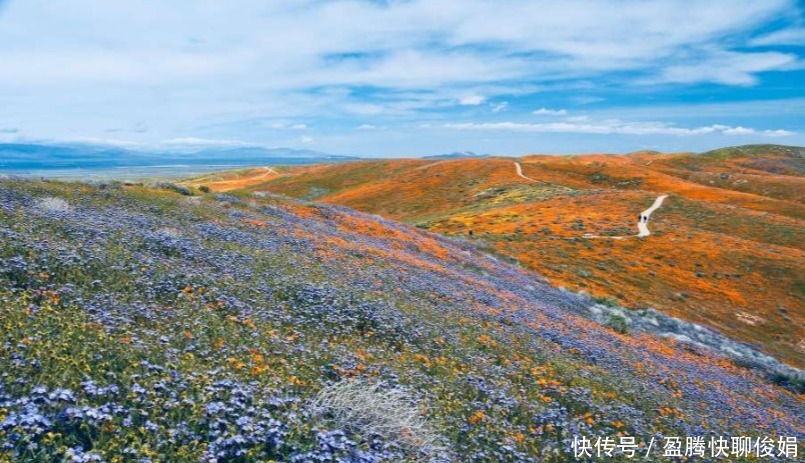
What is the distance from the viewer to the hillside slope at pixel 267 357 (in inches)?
209

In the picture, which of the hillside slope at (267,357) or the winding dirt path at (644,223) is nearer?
the hillside slope at (267,357)

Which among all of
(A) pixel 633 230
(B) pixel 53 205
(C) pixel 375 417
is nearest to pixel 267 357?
(C) pixel 375 417

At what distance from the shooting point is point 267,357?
26.3ft

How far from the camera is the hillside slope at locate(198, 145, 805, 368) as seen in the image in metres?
41.7

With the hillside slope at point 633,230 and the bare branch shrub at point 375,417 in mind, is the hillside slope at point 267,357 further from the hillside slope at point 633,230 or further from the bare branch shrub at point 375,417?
the hillside slope at point 633,230

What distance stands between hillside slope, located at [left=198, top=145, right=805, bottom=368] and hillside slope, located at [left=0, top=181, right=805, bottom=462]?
22.7 m

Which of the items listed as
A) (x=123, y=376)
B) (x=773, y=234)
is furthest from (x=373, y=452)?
(x=773, y=234)

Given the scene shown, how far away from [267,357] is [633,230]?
201 ft

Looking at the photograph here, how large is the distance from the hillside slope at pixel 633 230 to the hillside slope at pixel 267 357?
22663 mm

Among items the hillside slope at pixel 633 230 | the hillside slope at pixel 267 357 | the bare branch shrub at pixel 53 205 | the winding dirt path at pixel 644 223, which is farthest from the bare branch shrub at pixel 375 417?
the winding dirt path at pixel 644 223

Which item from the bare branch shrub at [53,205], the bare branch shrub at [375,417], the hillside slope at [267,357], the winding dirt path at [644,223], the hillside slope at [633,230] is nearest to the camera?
the hillside slope at [267,357]

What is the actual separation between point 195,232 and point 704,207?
81693 mm

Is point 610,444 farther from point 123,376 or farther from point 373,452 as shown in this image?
point 123,376

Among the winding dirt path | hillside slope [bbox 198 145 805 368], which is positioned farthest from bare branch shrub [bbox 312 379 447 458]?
the winding dirt path
